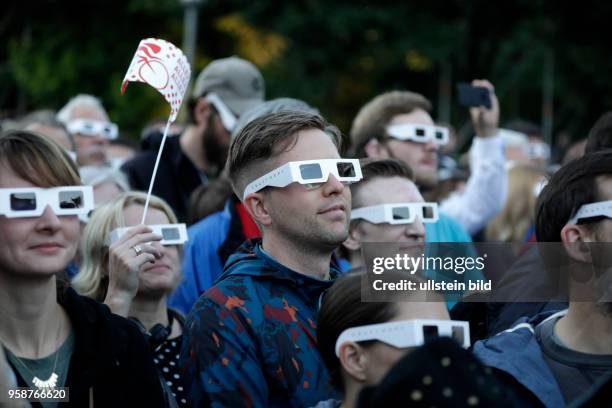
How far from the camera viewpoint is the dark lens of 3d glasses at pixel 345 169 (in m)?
4.48

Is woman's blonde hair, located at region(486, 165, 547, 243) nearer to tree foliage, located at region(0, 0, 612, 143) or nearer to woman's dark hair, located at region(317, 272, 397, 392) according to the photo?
woman's dark hair, located at region(317, 272, 397, 392)

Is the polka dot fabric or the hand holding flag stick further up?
the hand holding flag stick

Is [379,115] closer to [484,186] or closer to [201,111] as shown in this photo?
[484,186]

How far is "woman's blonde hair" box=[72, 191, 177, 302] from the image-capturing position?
5.23 meters

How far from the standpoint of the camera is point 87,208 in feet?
13.2

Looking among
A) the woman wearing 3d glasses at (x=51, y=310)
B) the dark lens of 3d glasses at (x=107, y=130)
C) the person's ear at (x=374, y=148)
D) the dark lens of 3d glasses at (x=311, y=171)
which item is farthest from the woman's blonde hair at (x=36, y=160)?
the dark lens of 3d glasses at (x=107, y=130)

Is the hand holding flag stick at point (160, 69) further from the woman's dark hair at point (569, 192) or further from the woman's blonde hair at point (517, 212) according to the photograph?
the woman's blonde hair at point (517, 212)

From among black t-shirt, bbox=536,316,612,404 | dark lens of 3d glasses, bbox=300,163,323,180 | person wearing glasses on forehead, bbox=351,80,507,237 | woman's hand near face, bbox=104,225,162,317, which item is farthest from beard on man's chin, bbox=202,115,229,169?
black t-shirt, bbox=536,316,612,404

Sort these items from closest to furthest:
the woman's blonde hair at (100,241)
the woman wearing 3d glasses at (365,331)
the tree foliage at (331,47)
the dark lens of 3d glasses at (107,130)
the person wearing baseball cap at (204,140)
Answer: the woman wearing 3d glasses at (365,331) → the woman's blonde hair at (100,241) → the person wearing baseball cap at (204,140) → the dark lens of 3d glasses at (107,130) → the tree foliage at (331,47)

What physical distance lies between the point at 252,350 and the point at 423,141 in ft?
10.8

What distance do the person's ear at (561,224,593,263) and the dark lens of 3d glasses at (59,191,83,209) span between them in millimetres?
1759

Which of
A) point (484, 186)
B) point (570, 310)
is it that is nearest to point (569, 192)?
point (570, 310)

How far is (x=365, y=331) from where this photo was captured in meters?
3.54

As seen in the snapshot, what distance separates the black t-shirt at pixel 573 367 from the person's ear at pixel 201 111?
414cm
